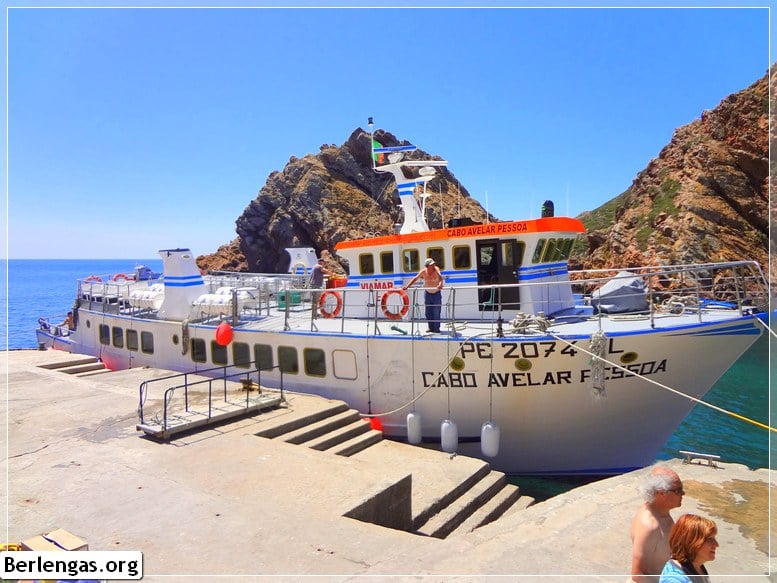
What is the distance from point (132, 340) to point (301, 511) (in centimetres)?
1403

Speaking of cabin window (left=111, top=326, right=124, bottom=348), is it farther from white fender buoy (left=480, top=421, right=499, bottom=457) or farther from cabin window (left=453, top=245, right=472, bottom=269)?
white fender buoy (left=480, top=421, right=499, bottom=457)

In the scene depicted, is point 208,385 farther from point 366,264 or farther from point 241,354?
point 366,264

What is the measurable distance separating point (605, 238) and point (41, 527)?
2219 inches

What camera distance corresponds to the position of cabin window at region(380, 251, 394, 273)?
45.0 ft

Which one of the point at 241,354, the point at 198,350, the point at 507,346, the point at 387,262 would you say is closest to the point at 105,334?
the point at 198,350

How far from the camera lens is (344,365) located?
12516 mm

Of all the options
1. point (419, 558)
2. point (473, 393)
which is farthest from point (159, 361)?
point (419, 558)

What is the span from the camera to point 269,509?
6.57 m

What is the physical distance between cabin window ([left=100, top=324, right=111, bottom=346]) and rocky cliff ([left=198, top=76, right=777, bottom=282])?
19432 mm

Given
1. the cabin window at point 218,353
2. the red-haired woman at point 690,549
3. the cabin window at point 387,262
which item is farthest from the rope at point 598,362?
the cabin window at point 218,353

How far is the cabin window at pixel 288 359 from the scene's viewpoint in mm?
13281

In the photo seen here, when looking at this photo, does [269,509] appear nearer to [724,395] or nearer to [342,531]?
[342,531]

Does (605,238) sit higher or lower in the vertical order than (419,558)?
higher

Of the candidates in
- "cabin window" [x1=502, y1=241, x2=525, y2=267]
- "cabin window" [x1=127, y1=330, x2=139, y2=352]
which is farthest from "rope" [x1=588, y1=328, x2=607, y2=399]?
"cabin window" [x1=127, y1=330, x2=139, y2=352]
